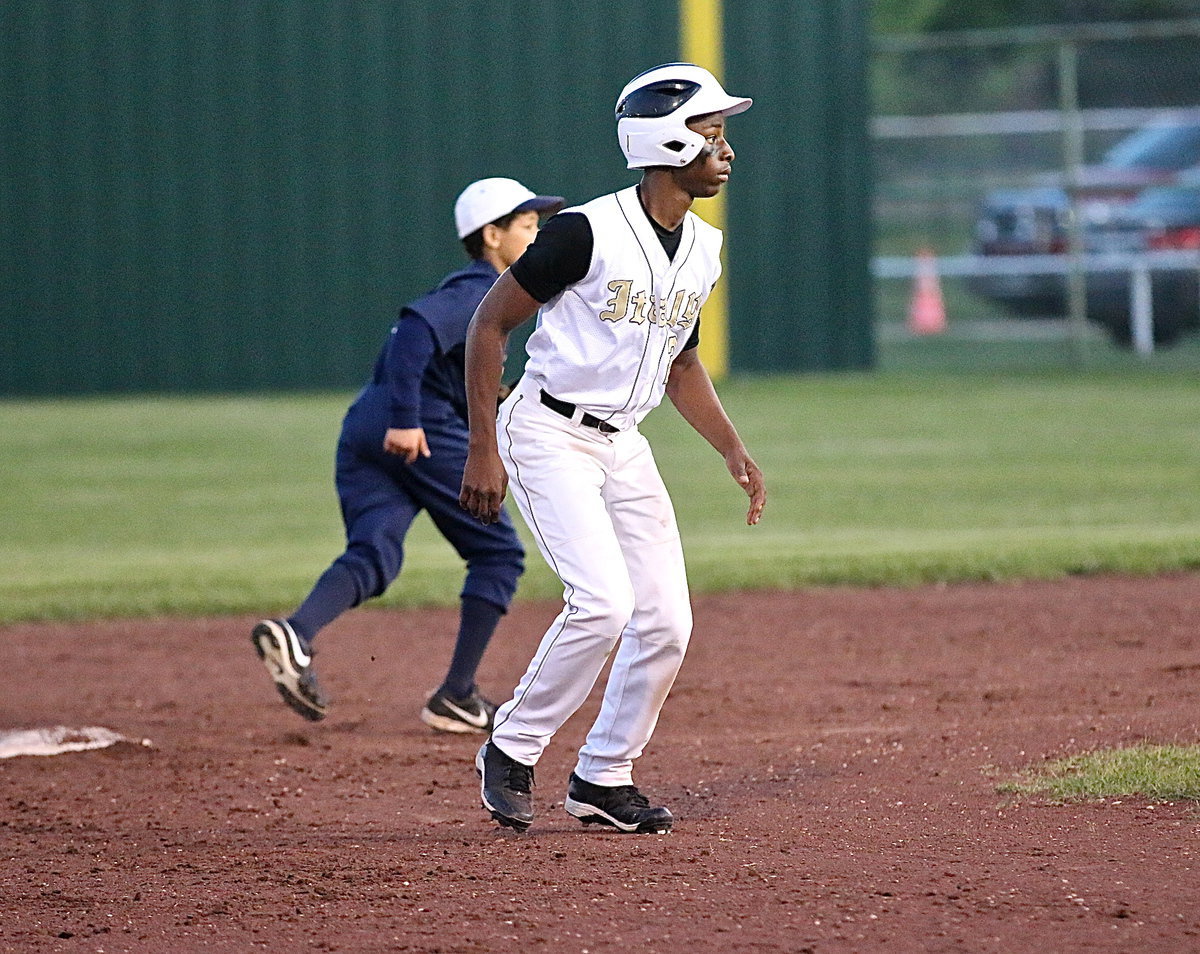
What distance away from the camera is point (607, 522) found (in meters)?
4.45

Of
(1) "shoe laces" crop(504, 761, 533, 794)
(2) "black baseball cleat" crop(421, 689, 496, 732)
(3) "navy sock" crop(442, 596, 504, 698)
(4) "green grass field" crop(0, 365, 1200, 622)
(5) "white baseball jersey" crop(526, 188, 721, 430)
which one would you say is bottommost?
(4) "green grass field" crop(0, 365, 1200, 622)

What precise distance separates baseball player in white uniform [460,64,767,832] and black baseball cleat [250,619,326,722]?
1.32 m

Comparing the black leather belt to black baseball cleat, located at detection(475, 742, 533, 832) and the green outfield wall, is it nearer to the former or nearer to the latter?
black baseball cleat, located at detection(475, 742, 533, 832)

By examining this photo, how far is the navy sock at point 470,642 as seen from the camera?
20.0ft

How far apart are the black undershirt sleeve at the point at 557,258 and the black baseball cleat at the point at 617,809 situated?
1.23 metres

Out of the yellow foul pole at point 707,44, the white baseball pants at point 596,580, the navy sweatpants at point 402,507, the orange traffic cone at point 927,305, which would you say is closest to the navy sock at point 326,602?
the navy sweatpants at point 402,507

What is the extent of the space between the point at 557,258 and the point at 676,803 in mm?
1546

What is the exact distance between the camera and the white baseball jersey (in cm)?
434

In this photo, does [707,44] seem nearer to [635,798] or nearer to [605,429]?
[605,429]

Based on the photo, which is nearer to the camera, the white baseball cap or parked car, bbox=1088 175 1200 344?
the white baseball cap

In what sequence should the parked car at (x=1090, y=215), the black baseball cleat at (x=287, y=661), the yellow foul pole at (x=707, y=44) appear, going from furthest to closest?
the yellow foul pole at (x=707, y=44) → the parked car at (x=1090, y=215) → the black baseball cleat at (x=287, y=661)

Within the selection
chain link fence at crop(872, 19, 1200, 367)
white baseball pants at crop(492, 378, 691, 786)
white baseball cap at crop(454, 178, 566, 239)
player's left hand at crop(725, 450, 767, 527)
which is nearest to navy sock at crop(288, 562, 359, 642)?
white baseball cap at crop(454, 178, 566, 239)

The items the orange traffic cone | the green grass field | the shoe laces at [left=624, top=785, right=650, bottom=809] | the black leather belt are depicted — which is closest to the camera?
the black leather belt

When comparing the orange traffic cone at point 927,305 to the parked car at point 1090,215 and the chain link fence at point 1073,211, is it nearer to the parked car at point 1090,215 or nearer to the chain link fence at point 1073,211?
the chain link fence at point 1073,211
